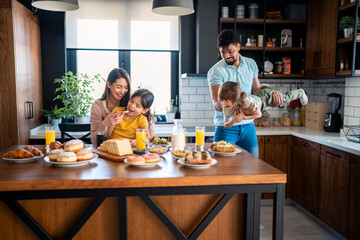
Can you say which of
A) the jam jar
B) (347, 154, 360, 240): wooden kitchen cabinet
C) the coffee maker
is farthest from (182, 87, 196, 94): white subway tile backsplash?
(347, 154, 360, 240): wooden kitchen cabinet

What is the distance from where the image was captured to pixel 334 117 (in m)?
4.05

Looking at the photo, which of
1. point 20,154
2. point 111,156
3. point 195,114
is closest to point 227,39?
point 111,156

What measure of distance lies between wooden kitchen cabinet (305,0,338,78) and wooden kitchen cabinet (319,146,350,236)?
3.23 ft

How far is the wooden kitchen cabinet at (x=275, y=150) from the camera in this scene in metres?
4.26

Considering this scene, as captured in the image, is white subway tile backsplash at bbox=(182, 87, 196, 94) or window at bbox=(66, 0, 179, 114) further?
white subway tile backsplash at bbox=(182, 87, 196, 94)

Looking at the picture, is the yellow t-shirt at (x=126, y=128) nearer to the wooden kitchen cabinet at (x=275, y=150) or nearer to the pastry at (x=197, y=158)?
the pastry at (x=197, y=158)

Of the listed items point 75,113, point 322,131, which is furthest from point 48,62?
point 322,131

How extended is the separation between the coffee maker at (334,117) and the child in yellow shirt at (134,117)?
232cm

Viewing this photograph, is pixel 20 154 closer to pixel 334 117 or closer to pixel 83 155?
pixel 83 155

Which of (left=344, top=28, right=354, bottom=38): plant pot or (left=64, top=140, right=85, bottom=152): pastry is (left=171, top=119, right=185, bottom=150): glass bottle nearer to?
(left=64, top=140, right=85, bottom=152): pastry

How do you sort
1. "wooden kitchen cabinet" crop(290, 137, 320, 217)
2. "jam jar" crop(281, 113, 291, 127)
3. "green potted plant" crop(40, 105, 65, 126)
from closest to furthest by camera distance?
"wooden kitchen cabinet" crop(290, 137, 320, 217) → "green potted plant" crop(40, 105, 65, 126) → "jam jar" crop(281, 113, 291, 127)

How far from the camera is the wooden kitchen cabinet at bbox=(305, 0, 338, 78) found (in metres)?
3.90

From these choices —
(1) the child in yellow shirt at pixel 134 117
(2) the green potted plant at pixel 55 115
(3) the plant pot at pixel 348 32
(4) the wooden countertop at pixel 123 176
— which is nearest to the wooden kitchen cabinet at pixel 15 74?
(2) the green potted plant at pixel 55 115

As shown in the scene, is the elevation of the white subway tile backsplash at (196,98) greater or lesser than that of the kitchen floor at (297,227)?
greater
